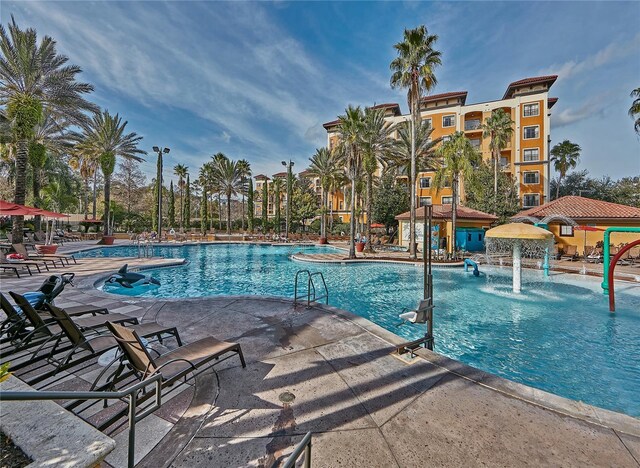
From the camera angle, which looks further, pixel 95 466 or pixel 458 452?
pixel 458 452

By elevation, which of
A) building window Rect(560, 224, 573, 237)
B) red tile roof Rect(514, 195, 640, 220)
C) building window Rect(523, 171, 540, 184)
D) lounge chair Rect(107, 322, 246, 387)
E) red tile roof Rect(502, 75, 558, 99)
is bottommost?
lounge chair Rect(107, 322, 246, 387)

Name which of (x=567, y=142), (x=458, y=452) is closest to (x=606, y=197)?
(x=567, y=142)

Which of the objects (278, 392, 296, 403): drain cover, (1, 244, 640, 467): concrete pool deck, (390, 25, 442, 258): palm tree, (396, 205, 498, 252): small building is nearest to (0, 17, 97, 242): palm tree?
(1, 244, 640, 467): concrete pool deck

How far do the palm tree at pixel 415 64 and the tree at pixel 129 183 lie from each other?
55213mm

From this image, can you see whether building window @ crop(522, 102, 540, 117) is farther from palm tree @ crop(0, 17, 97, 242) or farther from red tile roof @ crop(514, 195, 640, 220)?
palm tree @ crop(0, 17, 97, 242)

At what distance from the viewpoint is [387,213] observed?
35.2 m

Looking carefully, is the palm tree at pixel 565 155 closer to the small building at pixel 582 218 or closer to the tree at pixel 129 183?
the small building at pixel 582 218

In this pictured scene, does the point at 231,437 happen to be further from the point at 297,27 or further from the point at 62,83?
the point at 62,83

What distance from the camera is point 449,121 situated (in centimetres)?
4325

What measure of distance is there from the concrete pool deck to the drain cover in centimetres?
7

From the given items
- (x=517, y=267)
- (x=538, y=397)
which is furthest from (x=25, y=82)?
(x=517, y=267)

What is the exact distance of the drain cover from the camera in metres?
3.38

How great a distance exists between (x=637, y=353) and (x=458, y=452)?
742 centimetres

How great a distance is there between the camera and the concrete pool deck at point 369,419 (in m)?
2.57
